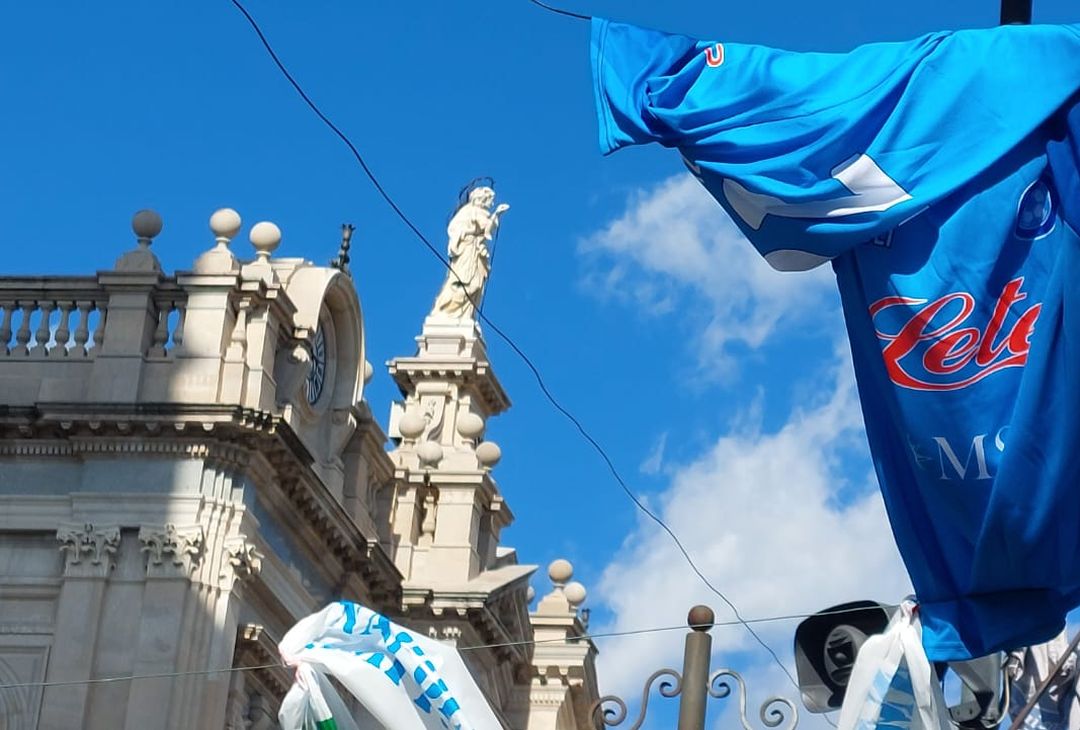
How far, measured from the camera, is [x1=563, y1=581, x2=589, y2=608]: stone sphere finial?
42.0 meters

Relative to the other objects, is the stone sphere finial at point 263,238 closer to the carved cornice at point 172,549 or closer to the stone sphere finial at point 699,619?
the carved cornice at point 172,549

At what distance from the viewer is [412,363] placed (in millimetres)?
39688

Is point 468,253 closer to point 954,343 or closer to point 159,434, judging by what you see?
point 159,434

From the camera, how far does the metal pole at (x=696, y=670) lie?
38.0ft

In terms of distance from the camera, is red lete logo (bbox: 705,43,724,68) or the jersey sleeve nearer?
the jersey sleeve

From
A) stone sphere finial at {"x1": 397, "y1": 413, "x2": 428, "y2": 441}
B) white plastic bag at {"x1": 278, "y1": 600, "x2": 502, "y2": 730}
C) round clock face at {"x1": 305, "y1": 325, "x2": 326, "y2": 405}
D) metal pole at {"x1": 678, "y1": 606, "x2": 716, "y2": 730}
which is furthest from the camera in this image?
stone sphere finial at {"x1": 397, "y1": 413, "x2": 428, "y2": 441}

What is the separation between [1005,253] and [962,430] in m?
0.81

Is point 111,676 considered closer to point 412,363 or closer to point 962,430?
point 412,363

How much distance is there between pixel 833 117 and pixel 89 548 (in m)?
17.7

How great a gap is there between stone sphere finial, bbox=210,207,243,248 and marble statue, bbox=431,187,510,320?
10830 millimetres

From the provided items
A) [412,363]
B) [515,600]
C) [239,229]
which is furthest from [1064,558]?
[412,363]

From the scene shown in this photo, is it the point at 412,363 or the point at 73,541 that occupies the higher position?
the point at 412,363

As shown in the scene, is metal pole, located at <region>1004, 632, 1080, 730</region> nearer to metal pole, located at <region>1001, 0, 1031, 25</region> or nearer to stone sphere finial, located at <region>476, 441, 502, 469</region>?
metal pole, located at <region>1001, 0, 1031, 25</region>

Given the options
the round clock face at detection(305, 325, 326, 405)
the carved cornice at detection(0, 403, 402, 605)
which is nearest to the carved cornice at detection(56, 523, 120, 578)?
the carved cornice at detection(0, 403, 402, 605)
